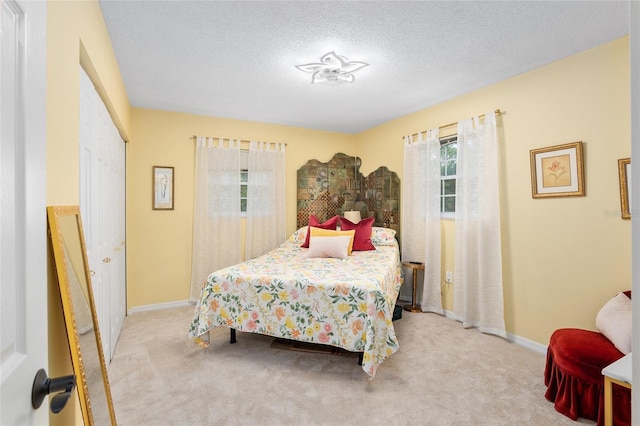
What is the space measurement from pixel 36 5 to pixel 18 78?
21cm

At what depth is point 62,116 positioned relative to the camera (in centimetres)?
125

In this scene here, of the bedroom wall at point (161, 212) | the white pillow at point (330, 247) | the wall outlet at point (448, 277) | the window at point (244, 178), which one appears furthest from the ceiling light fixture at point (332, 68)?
the wall outlet at point (448, 277)

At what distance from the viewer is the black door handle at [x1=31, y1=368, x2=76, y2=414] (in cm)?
67

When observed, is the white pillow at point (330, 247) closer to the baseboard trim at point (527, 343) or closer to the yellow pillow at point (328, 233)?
the yellow pillow at point (328, 233)

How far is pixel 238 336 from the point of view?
10.2 ft

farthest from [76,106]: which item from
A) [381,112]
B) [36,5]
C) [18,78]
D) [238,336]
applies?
[381,112]

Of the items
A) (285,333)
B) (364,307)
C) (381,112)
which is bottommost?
(285,333)

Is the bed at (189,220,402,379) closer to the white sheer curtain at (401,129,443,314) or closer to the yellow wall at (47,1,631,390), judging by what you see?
the white sheer curtain at (401,129,443,314)

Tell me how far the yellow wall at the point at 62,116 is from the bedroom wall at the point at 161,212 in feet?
7.87

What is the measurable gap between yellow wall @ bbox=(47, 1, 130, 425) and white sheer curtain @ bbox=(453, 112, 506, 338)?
3256 millimetres

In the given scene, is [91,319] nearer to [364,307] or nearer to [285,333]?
[285,333]

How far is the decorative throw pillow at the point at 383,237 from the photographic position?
416 centimetres

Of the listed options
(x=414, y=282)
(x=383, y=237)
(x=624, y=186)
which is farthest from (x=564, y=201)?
(x=383, y=237)

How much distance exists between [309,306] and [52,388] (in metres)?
1.91
